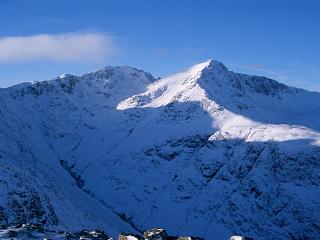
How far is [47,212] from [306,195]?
334 feet

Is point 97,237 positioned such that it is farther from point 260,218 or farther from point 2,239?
point 260,218

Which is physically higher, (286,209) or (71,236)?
(71,236)

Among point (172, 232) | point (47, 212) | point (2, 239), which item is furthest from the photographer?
point (172, 232)

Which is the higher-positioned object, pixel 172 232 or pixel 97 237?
pixel 97 237

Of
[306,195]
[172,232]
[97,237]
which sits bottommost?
[172,232]

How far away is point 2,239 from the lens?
53.7 m

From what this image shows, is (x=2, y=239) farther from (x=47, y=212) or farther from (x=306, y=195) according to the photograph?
(x=306, y=195)

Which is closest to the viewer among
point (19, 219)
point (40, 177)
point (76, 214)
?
point (19, 219)

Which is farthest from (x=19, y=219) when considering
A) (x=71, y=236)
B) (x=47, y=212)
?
(x=71, y=236)

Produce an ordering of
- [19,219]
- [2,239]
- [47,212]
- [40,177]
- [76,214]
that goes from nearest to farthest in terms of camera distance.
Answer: [2,239] < [19,219] < [47,212] < [76,214] < [40,177]

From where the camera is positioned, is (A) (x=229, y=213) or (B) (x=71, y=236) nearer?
(B) (x=71, y=236)

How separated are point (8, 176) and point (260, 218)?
311ft

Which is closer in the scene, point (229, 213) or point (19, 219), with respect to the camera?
point (19, 219)

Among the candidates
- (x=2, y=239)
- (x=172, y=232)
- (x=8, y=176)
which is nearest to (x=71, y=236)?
(x=2, y=239)
